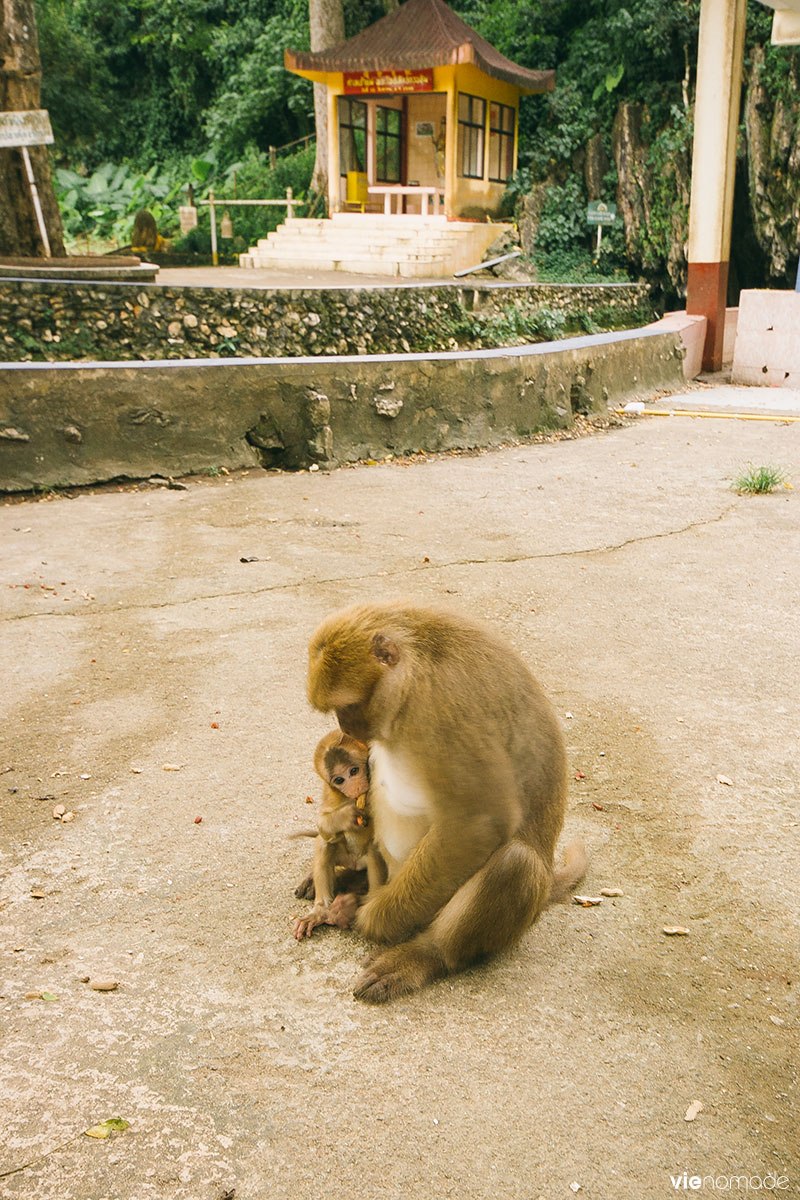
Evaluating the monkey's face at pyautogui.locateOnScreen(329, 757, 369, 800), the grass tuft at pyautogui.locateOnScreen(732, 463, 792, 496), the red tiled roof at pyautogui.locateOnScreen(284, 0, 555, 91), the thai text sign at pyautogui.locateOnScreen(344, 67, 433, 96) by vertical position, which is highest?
the red tiled roof at pyautogui.locateOnScreen(284, 0, 555, 91)

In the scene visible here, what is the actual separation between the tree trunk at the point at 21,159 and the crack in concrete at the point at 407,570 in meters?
8.80

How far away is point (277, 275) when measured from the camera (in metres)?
16.7

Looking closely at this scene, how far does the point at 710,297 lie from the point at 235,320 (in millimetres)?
5961

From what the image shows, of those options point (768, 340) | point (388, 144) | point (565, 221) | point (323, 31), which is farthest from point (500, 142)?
point (768, 340)

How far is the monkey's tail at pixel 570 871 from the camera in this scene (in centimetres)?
248

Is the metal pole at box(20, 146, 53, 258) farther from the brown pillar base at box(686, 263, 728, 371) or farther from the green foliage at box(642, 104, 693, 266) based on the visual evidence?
the green foliage at box(642, 104, 693, 266)

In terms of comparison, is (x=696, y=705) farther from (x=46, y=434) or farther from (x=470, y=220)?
(x=470, y=220)

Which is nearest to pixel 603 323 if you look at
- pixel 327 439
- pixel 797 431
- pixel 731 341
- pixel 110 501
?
pixel 731 341

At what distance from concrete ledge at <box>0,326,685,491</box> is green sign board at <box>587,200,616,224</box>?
34.3 ft

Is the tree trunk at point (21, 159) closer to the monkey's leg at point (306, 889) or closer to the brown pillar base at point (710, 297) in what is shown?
the brown pillar base at point (710, 297)

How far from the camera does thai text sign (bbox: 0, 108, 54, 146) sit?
982 cm

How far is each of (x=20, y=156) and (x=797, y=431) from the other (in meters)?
8.96

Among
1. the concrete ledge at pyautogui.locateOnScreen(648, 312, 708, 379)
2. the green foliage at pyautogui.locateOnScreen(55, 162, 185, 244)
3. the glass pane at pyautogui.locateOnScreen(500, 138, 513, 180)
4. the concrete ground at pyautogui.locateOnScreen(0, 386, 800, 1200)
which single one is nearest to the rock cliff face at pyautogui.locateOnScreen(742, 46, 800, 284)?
the concrete ledge at pyautogui.locateOnScreen(648, 312, 708, 379)

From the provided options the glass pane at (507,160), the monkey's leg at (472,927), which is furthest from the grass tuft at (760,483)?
the glass pane at (507,160)
